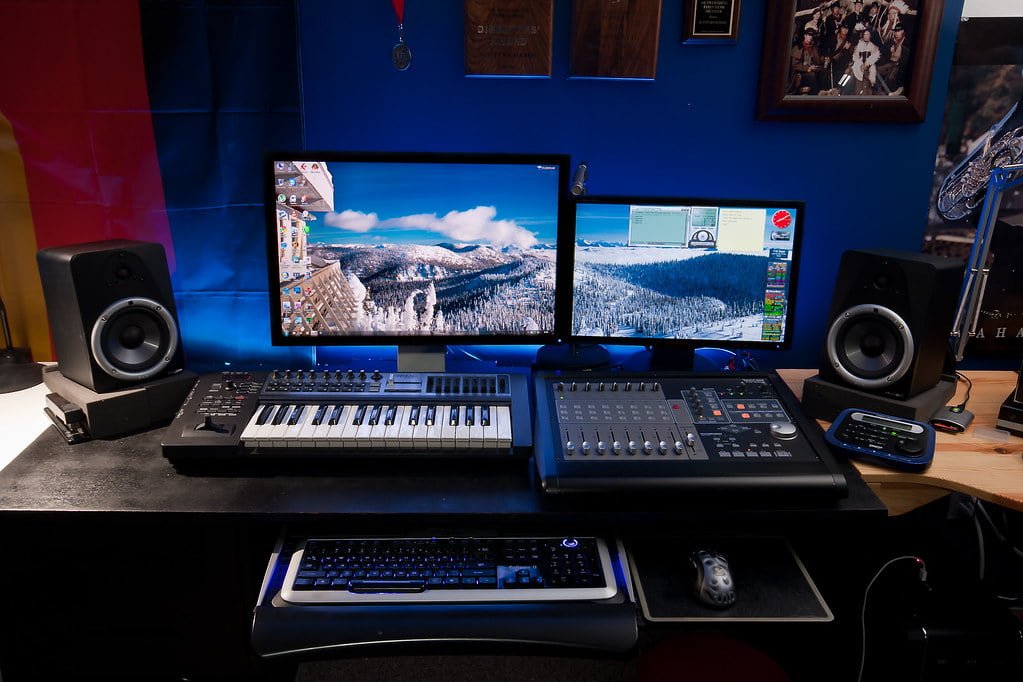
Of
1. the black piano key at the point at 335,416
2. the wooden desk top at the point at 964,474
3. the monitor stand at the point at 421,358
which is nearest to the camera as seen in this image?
the wooden desk top at the point at 964,474

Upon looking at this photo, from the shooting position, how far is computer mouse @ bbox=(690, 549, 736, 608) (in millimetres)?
1225

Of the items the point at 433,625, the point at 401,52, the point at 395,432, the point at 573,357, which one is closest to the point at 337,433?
the point at 395,432

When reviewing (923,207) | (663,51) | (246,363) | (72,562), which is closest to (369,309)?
(246,363)

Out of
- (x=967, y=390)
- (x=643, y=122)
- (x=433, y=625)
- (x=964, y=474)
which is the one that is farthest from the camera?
(x=643, y=122)

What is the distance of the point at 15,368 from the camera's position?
1.82 meters

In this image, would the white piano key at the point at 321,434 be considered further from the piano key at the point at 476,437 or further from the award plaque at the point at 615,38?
→ the award plaque at the point at 615,38

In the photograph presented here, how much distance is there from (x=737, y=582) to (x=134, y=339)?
A: 1.27 metres

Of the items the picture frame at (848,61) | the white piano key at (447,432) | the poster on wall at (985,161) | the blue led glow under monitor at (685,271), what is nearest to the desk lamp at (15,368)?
the white piano key at (447,432)

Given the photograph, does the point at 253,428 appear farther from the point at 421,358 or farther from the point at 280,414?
the point at 421,358

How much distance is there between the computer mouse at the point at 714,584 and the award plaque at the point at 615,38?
113 centimetres

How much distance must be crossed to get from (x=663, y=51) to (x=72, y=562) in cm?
168

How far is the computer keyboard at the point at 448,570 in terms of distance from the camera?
1.23m

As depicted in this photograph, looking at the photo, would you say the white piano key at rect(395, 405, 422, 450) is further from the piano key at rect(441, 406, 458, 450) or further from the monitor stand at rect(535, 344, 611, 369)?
the monitor stand at rect(535, 344, 611, 369)

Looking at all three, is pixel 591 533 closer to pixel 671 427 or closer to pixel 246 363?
pixel 671 427
